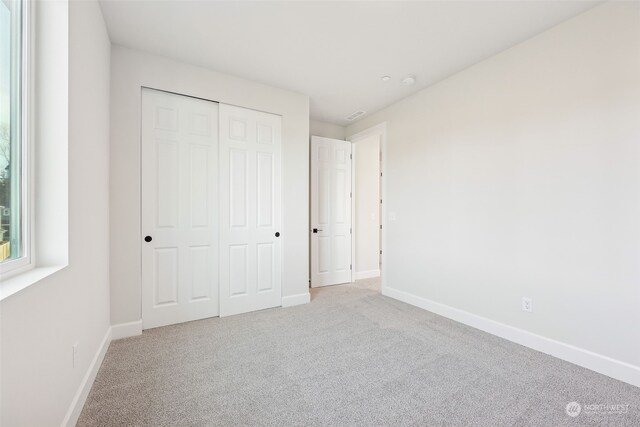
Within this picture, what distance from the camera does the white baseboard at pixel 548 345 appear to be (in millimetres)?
1831

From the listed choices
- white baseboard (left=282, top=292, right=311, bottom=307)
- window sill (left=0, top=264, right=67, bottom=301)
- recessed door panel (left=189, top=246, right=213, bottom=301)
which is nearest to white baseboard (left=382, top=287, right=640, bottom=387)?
white baseboard (left=282, top=292, right=311, bottom=307)

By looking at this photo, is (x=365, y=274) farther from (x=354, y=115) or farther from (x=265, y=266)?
(x=354, y=115)

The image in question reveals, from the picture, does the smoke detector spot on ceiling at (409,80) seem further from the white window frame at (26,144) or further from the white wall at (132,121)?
the white window frame at (26,144)

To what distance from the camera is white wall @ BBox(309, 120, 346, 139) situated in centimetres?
439

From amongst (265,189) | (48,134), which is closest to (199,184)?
(265,189)

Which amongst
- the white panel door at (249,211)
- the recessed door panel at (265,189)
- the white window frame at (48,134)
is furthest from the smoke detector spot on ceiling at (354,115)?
the white window frame at (48,134)

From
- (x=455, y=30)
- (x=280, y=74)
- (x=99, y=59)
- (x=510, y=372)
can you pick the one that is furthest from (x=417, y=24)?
(x=510, y=372)

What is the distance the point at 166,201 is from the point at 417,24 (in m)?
2.78

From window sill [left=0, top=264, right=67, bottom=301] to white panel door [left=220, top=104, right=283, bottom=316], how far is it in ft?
5.59

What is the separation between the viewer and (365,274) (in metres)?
4.73

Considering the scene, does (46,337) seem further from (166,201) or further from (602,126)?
(602,126)

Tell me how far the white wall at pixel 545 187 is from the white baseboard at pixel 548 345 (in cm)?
2

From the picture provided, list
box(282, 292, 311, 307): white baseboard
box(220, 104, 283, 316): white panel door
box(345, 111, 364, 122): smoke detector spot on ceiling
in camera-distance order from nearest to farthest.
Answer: box(220, 104, 283, 316): white panel door
box(282, 292, 311, 307): white baseboard
box(345, 111, 364, 122): smoke detector spot on ceiling

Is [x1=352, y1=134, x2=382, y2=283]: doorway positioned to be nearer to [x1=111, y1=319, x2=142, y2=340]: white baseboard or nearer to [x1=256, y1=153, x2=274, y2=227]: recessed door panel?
[x1=256, y1=153, x2=274, y2=227]: recessed door panel
